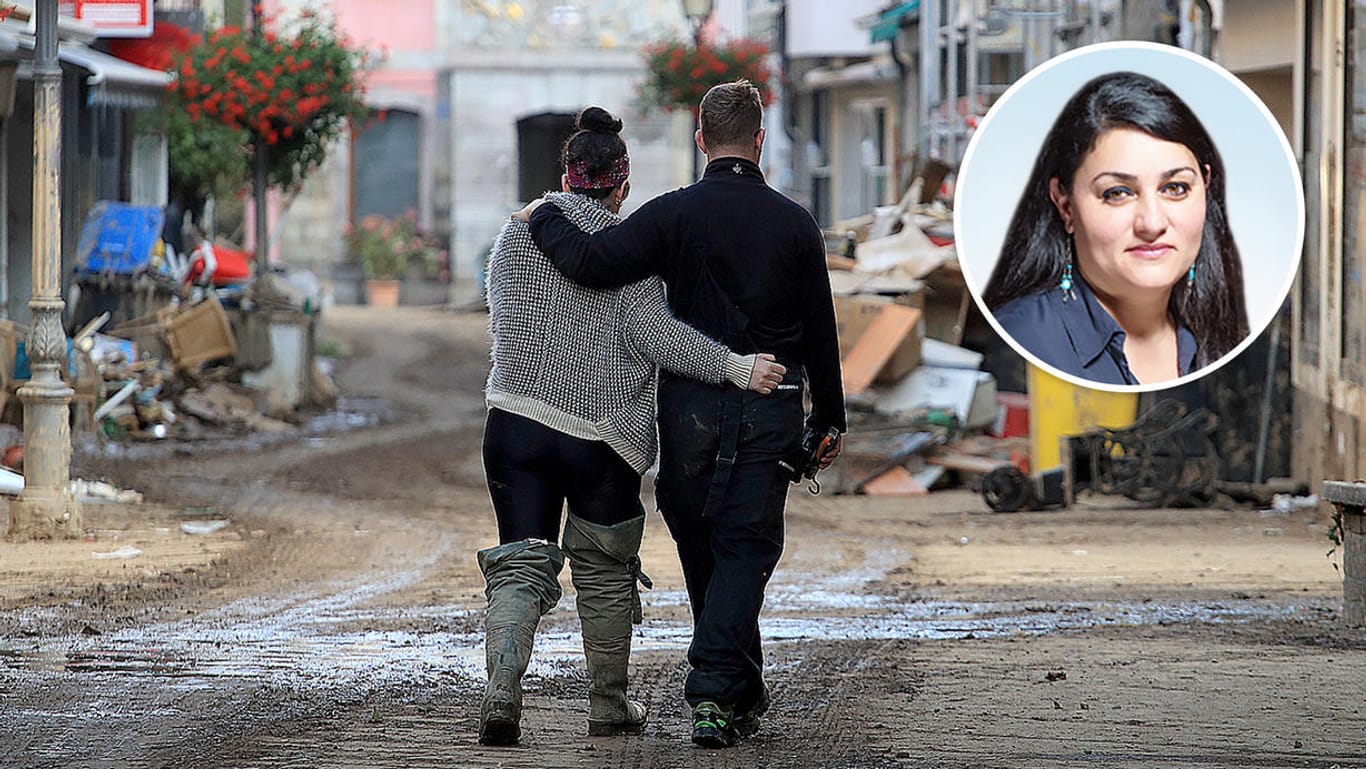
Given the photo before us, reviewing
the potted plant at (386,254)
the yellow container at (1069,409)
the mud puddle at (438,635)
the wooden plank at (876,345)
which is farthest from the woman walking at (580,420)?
the potted plant at (386,254)

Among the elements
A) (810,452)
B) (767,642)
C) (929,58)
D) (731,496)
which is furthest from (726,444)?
(929,58)

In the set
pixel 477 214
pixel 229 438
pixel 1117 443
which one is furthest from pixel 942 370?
pixel 477 214

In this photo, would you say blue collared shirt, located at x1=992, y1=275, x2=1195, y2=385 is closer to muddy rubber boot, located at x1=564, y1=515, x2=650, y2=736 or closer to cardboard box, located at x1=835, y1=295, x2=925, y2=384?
muddy rubber boot, located at x1=564, y1=515, x2=650, y2=736

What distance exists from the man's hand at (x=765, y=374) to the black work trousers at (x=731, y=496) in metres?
0.04

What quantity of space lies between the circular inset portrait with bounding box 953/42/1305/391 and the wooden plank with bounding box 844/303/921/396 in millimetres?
6468

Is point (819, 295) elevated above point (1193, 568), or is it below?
above

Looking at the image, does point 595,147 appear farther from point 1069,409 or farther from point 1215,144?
point 1069,409

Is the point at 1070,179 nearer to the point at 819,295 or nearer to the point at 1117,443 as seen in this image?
the point at 819,295

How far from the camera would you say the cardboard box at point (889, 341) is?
15.0 m

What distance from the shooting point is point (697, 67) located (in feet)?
84.0

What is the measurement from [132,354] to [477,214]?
16.1 metres

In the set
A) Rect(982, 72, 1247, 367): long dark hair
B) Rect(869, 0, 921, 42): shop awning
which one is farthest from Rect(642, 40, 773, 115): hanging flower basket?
Rect(982, 72, 1247, 367): long dark hair

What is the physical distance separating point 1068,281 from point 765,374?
120 inches

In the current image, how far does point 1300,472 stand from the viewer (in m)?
12.7
